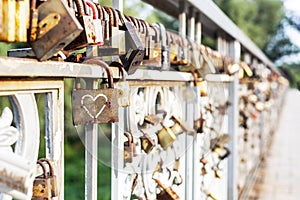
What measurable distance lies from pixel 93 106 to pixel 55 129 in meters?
0.07

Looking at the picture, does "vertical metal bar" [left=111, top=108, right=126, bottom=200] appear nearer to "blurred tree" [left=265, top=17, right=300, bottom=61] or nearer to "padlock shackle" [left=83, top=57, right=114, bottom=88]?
"padlock shackle" [left=83, top=57, right=114, bottom=88]

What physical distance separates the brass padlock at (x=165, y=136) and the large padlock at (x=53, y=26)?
0.61 m

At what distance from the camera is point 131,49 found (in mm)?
809

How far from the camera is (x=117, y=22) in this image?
2.72 feet

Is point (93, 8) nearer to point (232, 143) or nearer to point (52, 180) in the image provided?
point (52, 180)

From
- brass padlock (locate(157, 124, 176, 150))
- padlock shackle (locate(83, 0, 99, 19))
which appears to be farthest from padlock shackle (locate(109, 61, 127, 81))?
brass padlock (locate(157, 124, 176, 150))

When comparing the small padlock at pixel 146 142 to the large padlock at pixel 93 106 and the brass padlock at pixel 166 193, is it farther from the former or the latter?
the large padlock at pixel 93 106

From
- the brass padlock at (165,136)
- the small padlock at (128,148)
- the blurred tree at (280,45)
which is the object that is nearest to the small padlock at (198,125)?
the brass padlock at (165,136)

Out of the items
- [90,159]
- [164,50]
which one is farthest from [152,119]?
[90,159]

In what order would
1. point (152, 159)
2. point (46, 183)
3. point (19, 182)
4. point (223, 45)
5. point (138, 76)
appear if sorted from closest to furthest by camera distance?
point (19, 182) → point (46, 183) → point (138, 76) → point (152, 159) → point (223, 45)

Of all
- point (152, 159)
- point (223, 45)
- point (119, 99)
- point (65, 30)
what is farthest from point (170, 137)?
point (223, 45)

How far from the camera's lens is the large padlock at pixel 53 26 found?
559mm

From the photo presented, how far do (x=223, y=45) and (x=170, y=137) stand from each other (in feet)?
4.74

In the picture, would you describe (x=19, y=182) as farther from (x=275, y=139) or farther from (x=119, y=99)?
(x=275, y=139)
